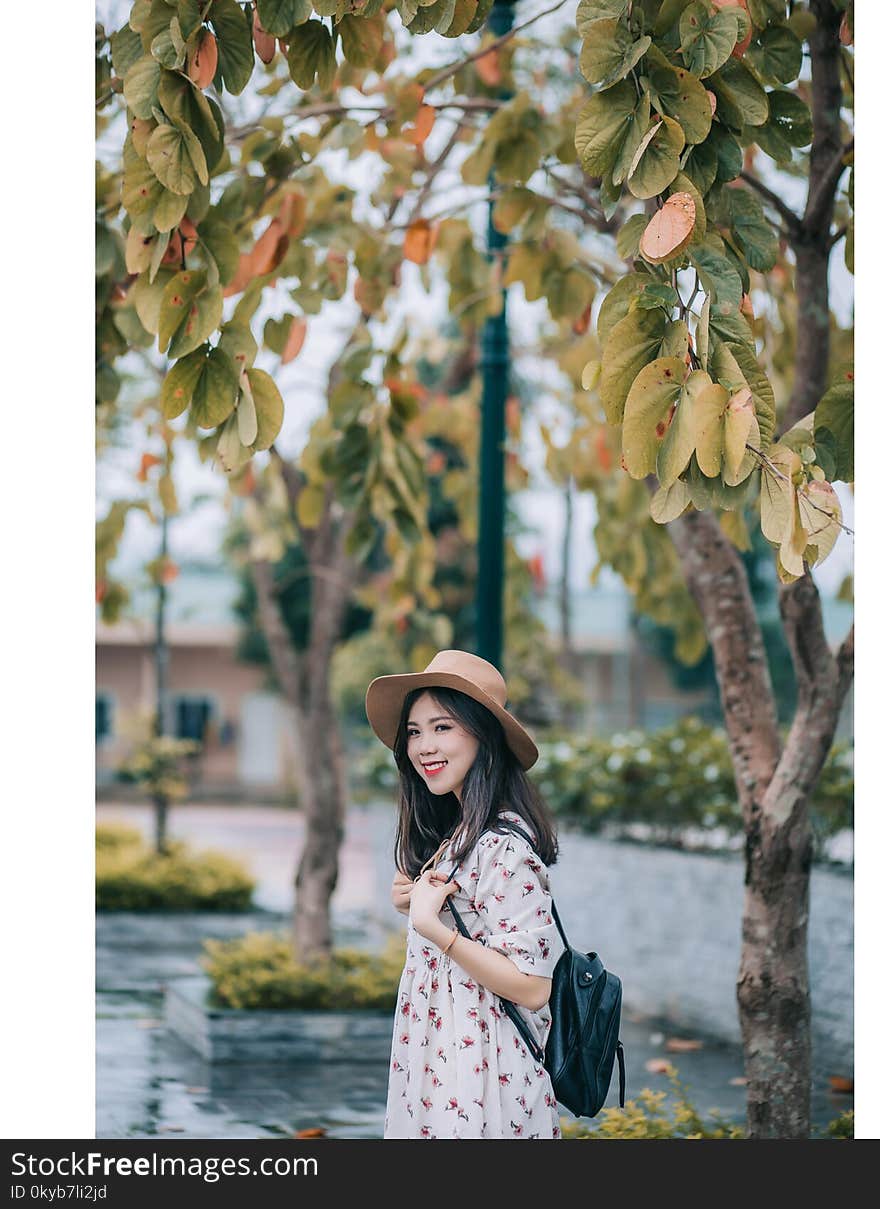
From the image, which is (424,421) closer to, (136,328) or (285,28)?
(136,328)

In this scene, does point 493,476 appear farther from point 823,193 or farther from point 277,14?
point 277,14

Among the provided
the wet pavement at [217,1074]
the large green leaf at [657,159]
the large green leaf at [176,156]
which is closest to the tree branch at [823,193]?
the large green leaf at [657,159]

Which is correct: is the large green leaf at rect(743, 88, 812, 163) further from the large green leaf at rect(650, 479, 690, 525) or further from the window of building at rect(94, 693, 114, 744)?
the window of building at rect(94, 693, 114, 744)

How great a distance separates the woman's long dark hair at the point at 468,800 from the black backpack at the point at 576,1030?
0.51 ft

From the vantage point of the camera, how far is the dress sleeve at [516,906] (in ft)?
9.12

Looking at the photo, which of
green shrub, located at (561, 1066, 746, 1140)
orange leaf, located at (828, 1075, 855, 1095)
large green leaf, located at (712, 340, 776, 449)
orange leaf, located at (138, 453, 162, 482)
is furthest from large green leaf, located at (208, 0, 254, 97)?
orange leaf, located at (828, 1075, 855, 1095)

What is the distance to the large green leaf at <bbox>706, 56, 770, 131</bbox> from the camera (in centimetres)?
310

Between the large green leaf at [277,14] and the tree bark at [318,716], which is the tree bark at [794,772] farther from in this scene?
the tree bark at [318,716]

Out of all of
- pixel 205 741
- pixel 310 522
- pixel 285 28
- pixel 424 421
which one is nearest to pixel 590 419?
Answer: pixel 424 421

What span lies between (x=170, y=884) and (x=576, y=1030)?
7.89 metres

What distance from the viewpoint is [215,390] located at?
10.6 feet

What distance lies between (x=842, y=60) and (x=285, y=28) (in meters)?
1.80

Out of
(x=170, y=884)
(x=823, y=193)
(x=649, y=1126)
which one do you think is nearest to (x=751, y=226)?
(x=823, y=193)

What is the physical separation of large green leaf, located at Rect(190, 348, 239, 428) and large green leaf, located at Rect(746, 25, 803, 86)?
58.1 inches
